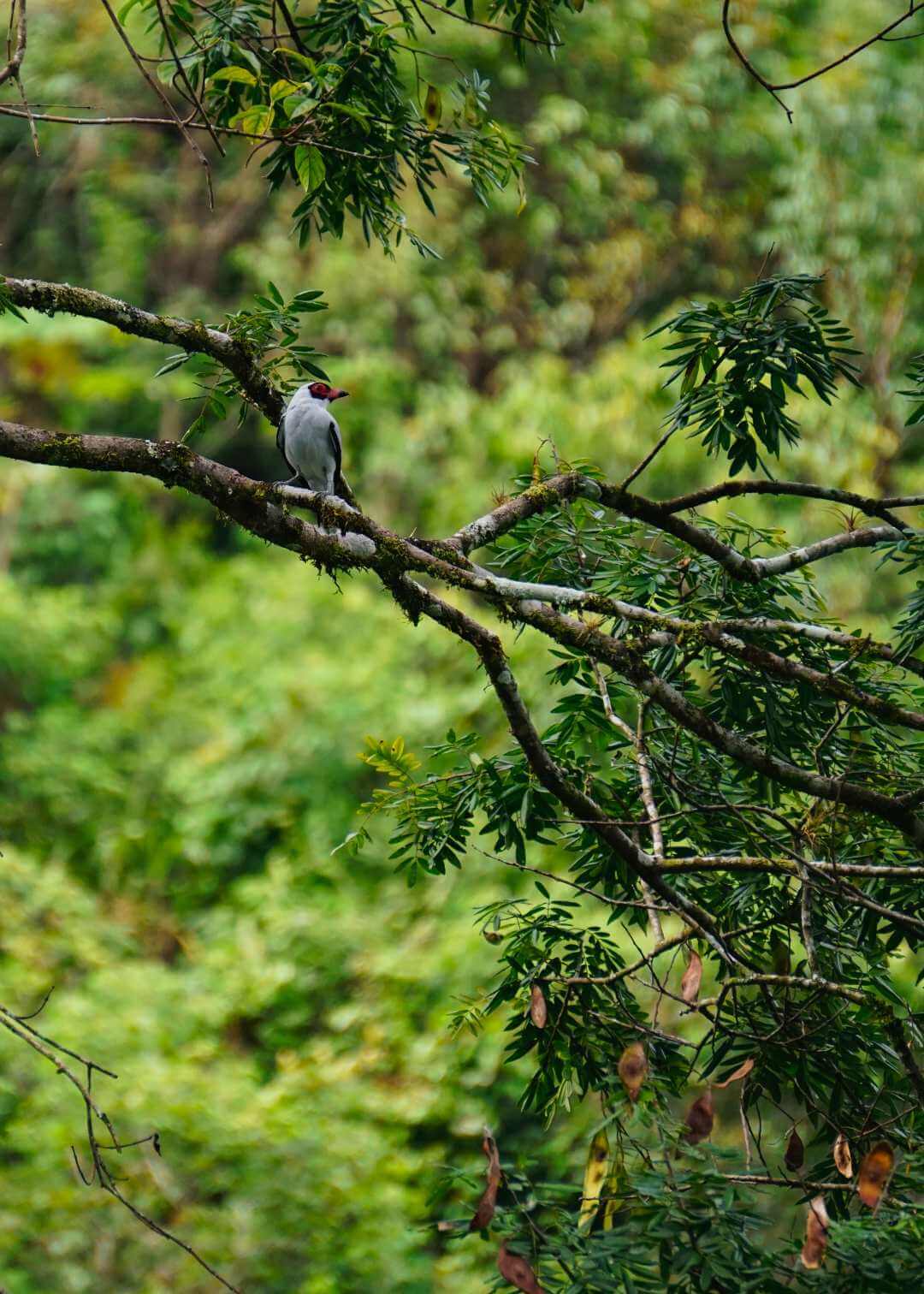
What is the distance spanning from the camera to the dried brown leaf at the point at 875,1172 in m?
2.53

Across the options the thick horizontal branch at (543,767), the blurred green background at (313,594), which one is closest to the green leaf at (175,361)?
the thick horizontal branch at (543,767)

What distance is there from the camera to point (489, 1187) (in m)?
2.56

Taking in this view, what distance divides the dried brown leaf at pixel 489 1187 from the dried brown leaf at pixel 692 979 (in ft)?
1.50

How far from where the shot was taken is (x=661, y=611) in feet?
11.5

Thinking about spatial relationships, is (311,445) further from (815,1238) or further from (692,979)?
(815,1238)

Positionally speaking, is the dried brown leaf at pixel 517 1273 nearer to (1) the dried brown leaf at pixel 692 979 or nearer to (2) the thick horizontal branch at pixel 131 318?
(1) the dried brown leaf at pixel 692 979

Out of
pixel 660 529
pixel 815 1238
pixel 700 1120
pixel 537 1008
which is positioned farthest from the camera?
pixel 660 529

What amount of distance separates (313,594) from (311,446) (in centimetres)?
678

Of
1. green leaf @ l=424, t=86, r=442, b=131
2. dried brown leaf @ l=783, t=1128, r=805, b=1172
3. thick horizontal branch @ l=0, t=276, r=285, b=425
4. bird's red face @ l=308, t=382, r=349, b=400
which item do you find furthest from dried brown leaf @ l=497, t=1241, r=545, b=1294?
bird's red face @ l=308, t=382, r=349, b=400

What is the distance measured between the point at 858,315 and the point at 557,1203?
9.03 meters

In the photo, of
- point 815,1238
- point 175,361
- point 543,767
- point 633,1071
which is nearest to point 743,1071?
point 633,1071

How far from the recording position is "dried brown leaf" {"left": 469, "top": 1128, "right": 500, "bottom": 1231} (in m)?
2.57

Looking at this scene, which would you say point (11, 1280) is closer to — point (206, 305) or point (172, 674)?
point (172, 674)

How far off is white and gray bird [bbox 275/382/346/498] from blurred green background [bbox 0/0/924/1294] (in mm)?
2652
